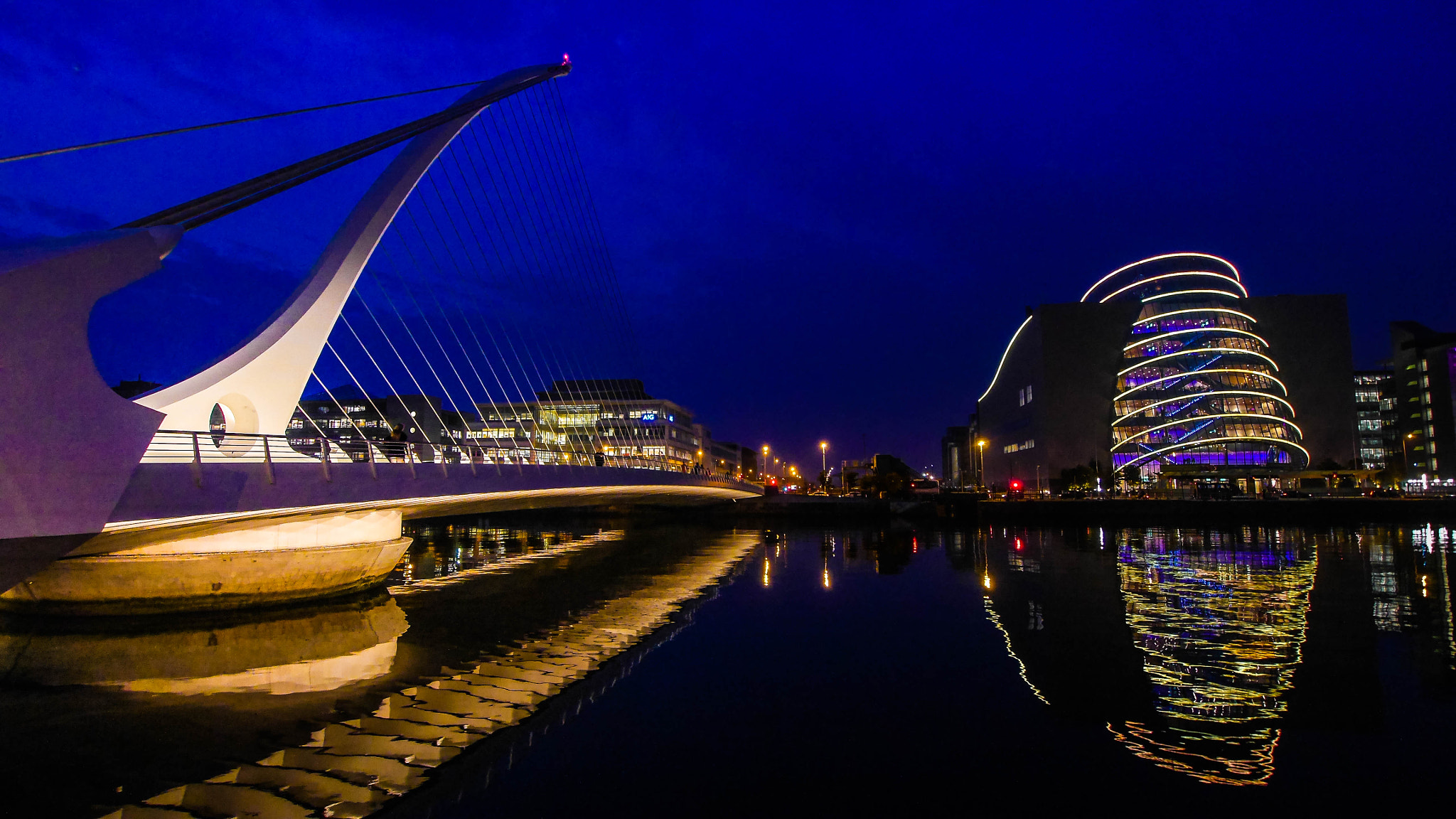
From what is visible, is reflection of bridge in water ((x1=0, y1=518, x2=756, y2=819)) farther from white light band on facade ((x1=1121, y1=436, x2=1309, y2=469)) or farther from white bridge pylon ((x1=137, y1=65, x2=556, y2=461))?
white light band on facade ((x1=1121, y1=436, x2=1309, y2=469))

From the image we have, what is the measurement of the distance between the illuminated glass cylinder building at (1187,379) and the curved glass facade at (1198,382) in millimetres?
117

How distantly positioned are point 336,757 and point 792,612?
9.60 metres

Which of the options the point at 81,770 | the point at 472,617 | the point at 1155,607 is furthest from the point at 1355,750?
the point at 472,617

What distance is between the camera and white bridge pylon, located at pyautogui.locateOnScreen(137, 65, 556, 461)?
13.4 metres

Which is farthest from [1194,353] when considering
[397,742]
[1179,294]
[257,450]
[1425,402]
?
[397,742]

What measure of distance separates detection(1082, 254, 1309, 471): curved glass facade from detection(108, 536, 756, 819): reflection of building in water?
2897 inches

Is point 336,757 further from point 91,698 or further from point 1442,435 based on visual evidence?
point 1442,435

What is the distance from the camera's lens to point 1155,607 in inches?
588

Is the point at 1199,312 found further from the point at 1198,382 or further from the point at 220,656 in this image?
the point at 220,656

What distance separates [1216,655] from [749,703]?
6451 mm

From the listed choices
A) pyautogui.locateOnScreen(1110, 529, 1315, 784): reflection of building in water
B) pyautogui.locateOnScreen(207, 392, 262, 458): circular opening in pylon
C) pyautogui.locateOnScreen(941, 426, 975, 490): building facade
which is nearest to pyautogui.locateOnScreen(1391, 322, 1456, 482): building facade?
pyautogui.locateOnScreen(941, 426, 975, 490): building facade

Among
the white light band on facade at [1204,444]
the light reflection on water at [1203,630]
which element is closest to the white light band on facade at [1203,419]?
the white light band on facade at [1204,444]

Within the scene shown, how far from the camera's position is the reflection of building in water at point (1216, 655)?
23.5ft

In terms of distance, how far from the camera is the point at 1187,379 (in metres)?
75.3
